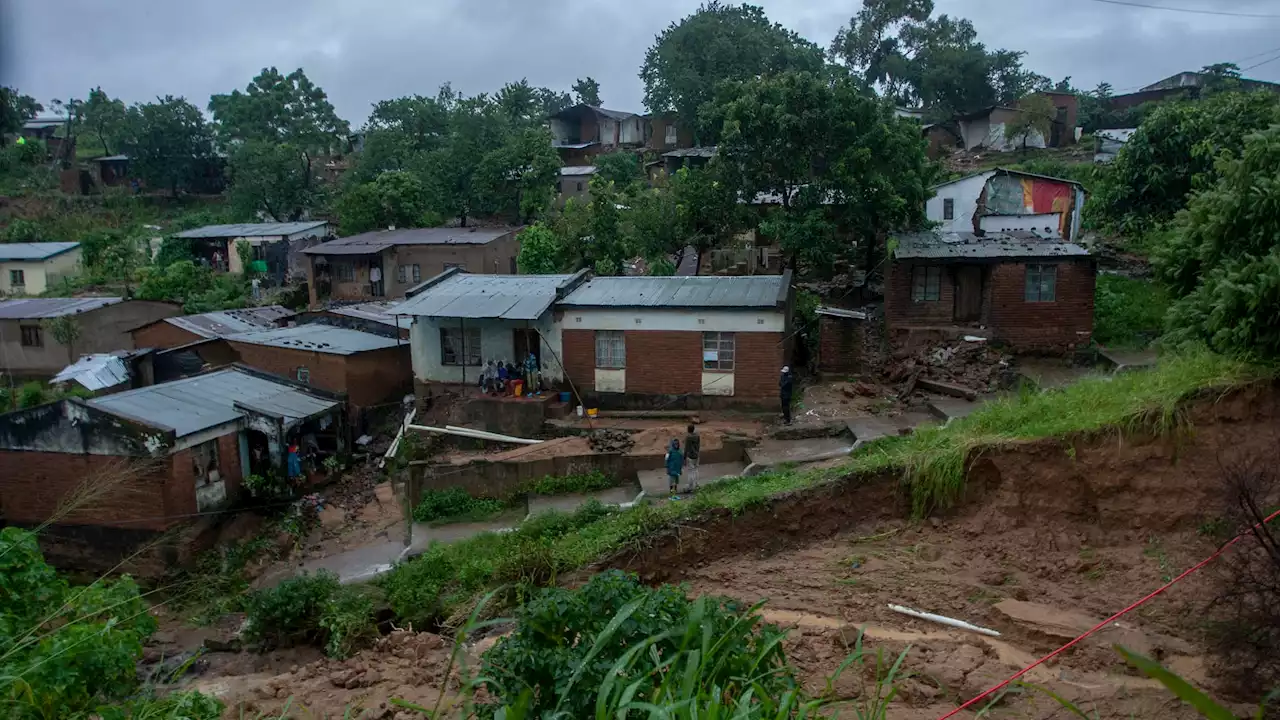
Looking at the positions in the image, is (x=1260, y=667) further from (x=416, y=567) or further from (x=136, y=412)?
(x=136, y=412)

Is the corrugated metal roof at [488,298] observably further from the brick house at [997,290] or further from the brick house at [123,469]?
the brick house at [997,290]

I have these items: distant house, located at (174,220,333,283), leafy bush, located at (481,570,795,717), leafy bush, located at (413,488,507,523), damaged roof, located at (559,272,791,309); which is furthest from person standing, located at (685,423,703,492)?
distant house, located at (174,220,333,283)

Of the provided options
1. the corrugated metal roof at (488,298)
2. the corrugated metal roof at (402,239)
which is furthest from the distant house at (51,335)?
the corrugated metal roof at (488,298)

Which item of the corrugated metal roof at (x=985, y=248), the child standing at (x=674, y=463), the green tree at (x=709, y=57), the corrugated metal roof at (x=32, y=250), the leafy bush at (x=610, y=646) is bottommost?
the child standing at (x=674, y=463)

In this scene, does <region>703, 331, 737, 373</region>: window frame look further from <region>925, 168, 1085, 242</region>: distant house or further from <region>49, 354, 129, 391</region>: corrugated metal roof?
<region>49, 354, 129, 391</region>: corrugated metal roof

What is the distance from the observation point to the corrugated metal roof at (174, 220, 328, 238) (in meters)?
35.0

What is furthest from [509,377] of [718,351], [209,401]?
[209,401]

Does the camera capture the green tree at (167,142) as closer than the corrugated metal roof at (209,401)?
No

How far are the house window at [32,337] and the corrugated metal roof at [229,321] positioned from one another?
4.78m

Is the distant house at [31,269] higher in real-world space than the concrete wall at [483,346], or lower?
higher

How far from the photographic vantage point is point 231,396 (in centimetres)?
1800

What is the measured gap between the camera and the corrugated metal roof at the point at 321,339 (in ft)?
69.6

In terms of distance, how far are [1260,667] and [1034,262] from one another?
1467cm

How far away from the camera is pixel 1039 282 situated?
1923 centimetres
